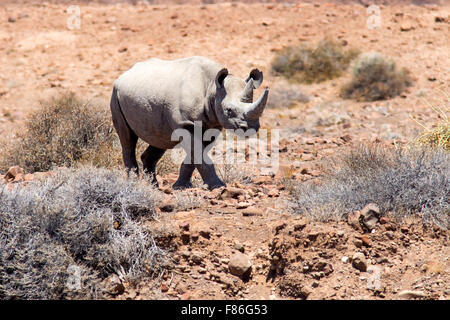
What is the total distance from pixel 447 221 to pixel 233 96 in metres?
3.01

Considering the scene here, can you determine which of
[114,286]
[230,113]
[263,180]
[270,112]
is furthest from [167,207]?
[270,112]

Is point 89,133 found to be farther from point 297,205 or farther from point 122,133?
point 297,205

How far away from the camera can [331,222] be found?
659cm

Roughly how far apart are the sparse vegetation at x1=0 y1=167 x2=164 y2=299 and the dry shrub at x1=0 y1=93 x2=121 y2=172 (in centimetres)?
333

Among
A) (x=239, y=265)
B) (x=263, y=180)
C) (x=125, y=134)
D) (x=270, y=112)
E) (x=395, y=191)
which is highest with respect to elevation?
(x=395, y=191)

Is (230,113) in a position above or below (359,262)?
above

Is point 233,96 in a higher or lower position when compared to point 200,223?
higher

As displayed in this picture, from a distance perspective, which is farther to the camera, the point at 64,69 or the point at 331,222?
the point at 64,69

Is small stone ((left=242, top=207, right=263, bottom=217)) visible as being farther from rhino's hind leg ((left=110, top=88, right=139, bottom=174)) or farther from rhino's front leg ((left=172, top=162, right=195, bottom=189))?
rhino's hind leg ((left=110, top=88, right=139, bottom=174))

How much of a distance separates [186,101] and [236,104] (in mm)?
661

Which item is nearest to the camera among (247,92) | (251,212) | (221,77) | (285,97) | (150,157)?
(251,212)

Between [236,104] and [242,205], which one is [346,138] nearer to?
[236,104]

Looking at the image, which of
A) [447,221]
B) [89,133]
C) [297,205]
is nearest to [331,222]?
[297,205]

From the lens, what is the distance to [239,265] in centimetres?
621
